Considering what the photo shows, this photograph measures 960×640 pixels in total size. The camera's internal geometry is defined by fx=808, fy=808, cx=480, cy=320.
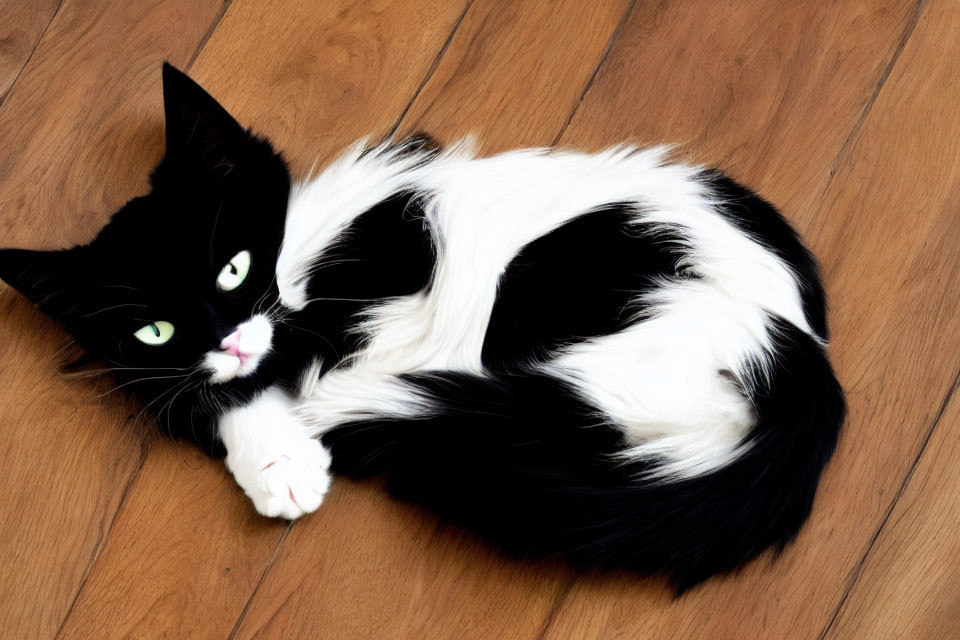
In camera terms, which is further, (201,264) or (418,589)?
(418,589)

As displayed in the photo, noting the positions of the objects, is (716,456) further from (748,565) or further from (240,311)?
(240,311)

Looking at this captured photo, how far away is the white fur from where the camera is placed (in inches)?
41.1

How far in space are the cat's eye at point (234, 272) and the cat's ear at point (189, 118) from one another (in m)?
0.15

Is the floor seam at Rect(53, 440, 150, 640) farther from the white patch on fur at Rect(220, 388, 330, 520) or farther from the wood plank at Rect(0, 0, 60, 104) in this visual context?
the wood plank at Rect(0, 0, 60, 104)

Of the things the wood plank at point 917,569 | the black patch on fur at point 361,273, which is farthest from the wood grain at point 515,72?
the wood plank at point 917,569

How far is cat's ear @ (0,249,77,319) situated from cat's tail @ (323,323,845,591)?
46 centimetres

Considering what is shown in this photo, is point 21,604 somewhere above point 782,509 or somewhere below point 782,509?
below

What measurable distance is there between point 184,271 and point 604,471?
585 millimetres

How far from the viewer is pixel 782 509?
1.05 meters

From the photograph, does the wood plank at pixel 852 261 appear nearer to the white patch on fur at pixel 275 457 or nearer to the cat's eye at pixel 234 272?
the white patch on fur at pixel 275 457

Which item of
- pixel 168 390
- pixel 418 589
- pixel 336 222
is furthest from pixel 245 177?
pixel 418 589

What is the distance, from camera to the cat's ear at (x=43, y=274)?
1.03 metres

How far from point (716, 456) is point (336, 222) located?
605mm

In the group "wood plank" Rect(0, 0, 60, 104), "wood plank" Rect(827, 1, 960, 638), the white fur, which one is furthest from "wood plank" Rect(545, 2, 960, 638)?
"wood plank" Rect(0, 0, 60, 104)
